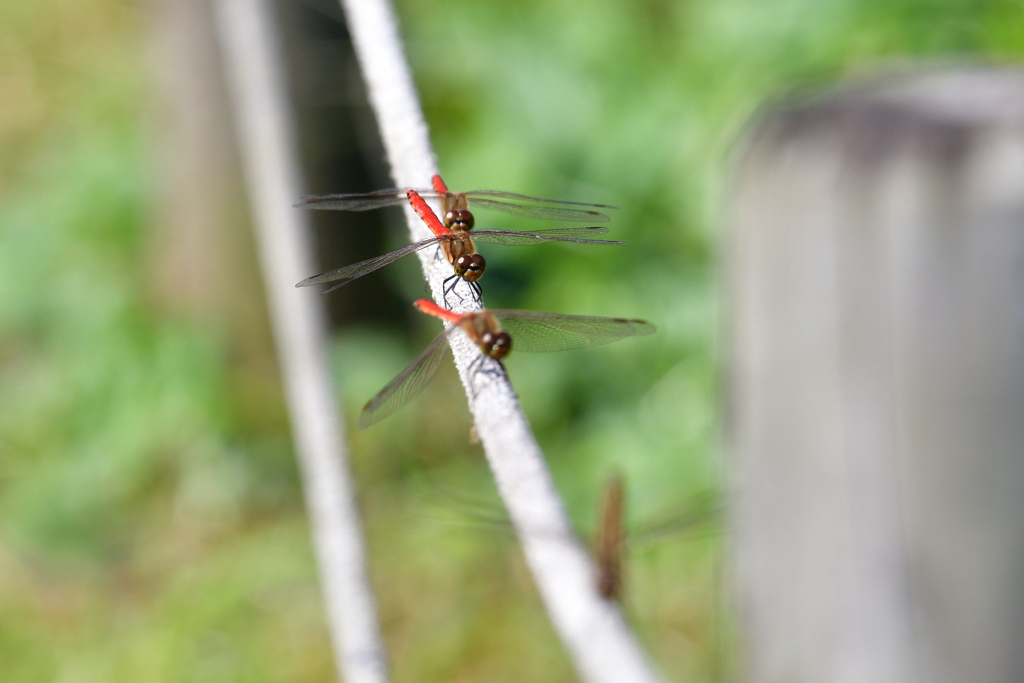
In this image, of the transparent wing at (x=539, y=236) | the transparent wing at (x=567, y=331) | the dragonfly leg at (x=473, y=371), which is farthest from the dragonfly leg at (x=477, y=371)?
the transparent wing at (x=539, y=236)

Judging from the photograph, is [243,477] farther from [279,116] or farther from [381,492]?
[279,116]

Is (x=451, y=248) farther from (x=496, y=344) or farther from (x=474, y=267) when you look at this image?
(x=496, y=344)

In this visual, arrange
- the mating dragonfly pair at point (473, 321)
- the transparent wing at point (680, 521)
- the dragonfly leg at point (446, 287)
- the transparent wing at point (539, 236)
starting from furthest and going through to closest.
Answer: the transparent wing at point (680, 521) < the transparent wing at point (539, 236) < the mating dragonfly pair at point (473, 321) < the dragonfly leg at point (446, 287)

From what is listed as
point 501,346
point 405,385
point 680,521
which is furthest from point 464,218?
point 680,521

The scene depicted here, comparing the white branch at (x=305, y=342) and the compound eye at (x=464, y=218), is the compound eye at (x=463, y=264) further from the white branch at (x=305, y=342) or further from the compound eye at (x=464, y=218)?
the white branch at (x=305, y=342)

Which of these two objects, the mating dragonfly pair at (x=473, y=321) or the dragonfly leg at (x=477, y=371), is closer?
the dragonfly leg at (x=477, y=371)
